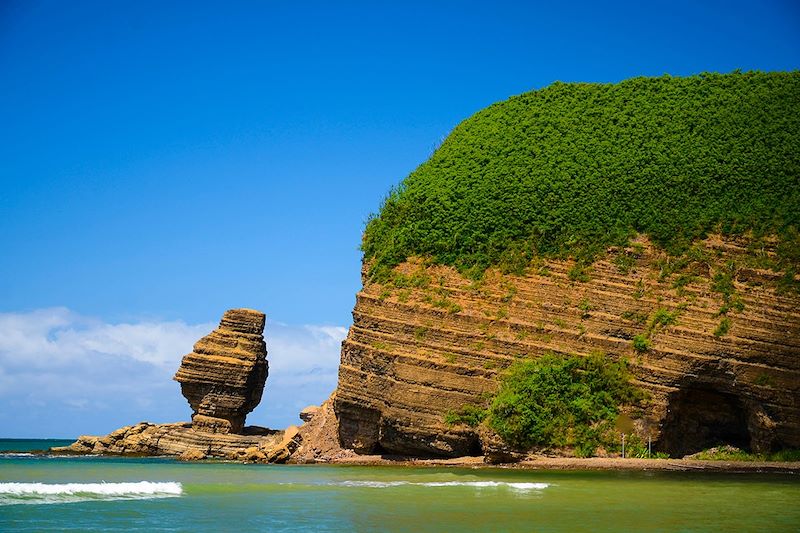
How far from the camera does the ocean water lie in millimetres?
15062

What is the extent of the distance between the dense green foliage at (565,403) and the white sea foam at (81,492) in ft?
38.8

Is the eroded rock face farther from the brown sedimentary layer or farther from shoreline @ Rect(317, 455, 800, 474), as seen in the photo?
shoreline @ Rect(317, 455, 800, 474)

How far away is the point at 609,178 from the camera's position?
117 feet

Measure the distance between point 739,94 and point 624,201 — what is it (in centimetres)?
791

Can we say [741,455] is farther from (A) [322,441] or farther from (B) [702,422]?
(A) [322,441]

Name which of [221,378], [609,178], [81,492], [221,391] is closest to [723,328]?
[609,178]

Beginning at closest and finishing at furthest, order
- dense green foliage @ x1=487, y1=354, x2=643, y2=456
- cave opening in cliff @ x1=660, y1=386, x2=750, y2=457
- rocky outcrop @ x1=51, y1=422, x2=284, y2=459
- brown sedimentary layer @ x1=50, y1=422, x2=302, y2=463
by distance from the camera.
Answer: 1. dense green foliage @ x1=487, y1=354, x2=643, y2=456
2. cave opening in cliff @ x1=660, y1=386, x2=750, y2=457
3. brown sedimentary layer @ x1=50, y1=422, x2=302, y2=463
4. rocky outcrop @ x1=51, y1=422, x2=284, y2=459

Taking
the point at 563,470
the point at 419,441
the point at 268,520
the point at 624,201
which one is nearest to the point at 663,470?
the point at 563,470

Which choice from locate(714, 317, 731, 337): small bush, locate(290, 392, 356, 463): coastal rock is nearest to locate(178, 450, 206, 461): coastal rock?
locate(290, 392, 356, 463): coastal rock

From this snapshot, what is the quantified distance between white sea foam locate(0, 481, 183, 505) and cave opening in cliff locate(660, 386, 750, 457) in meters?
16.6

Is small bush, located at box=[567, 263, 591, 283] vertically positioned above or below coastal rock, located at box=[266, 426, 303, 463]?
above

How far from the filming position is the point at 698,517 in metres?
15.9

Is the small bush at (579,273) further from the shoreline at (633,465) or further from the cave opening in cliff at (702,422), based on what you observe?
the shoreline at (633,465)

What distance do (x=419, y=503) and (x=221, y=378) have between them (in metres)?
28.9
